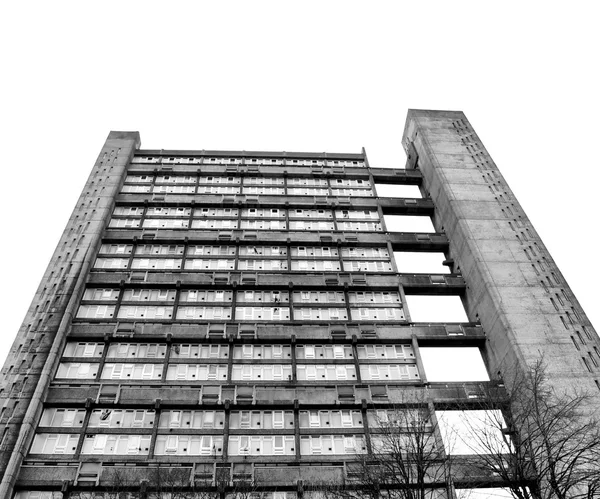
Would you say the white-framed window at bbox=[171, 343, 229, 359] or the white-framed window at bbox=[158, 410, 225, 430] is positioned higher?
the white-framed window at bbox=[171, 343, 229, 359]

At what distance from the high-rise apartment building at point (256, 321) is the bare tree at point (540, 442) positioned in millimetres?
4015

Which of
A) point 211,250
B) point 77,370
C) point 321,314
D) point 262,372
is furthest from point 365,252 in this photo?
point 77,370

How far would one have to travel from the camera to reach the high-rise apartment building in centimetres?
3691

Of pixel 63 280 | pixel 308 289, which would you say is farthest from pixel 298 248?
pixel 63 280

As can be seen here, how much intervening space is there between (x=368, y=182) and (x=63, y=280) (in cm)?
3431

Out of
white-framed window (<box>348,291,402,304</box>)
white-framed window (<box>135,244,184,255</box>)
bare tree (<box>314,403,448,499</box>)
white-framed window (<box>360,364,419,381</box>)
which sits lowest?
bare tree (<box>314,403,448,499</box>)

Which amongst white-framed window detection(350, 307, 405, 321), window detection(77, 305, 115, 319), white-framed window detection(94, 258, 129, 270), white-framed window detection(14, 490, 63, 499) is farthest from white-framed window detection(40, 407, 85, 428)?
white-framed window detection(350, 307, 405, 321)

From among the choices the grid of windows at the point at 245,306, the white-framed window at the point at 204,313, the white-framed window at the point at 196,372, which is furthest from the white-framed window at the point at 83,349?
the white-framed window at the point at 204,313

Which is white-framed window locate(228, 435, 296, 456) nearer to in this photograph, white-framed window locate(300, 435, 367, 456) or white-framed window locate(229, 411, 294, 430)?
white-framed window locate(229, 411, 294, 430)

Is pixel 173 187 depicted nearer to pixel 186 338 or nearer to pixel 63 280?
pixel 63 280

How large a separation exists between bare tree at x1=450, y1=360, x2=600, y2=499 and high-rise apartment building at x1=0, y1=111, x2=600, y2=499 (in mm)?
4015

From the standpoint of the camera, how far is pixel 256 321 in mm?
46062

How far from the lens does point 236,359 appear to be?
141 ft

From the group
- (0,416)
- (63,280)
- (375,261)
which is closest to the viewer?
(0,416)
